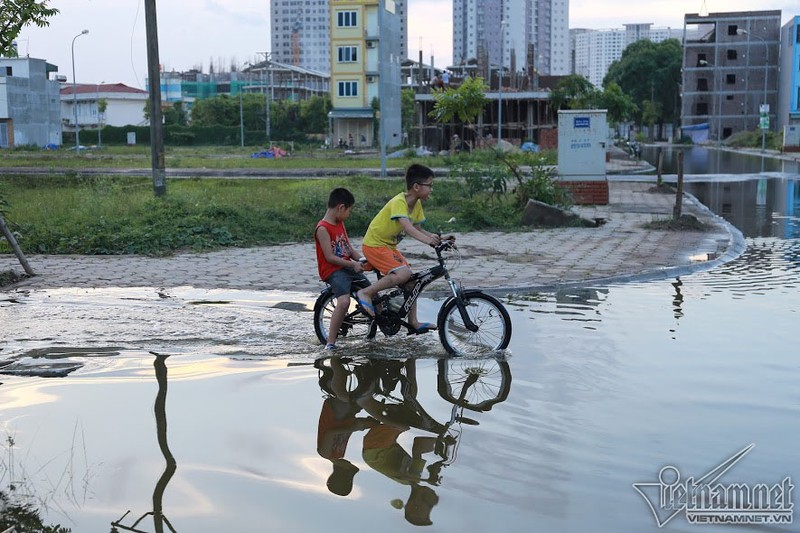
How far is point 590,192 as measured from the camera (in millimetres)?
23531

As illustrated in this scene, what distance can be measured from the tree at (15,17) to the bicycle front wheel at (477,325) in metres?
6.71

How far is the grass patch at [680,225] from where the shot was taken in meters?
17.9

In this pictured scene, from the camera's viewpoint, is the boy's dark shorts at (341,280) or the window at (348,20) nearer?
the boy's dark shorts at (341,280)

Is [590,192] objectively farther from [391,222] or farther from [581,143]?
[391,222]

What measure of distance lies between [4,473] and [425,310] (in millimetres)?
5563

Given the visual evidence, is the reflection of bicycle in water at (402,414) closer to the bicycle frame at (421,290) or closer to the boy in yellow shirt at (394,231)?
the bicycle frame at (421,290)

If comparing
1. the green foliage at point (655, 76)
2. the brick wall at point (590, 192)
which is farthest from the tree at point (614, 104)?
the green foliage at point (655, 76)

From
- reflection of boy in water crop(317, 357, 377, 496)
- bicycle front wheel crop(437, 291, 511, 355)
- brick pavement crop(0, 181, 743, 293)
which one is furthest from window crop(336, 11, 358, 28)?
reflection of boy in water crop(317, 357, 377, 496)

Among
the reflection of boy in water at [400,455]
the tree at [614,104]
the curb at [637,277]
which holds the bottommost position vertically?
the reflection of boy in water at [400,455]

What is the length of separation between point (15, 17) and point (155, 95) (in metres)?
10.0

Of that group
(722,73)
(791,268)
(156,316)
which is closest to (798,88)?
(722,73)

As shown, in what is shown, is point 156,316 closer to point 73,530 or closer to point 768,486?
point 73,530

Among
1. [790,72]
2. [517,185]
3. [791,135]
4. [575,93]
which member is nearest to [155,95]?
[517,185]

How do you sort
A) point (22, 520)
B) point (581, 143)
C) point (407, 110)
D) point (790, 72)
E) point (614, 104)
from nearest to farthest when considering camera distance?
point (22, 520) → point (581, 143) → point (614, 104) → point (407, 110) → point (790, 72)
